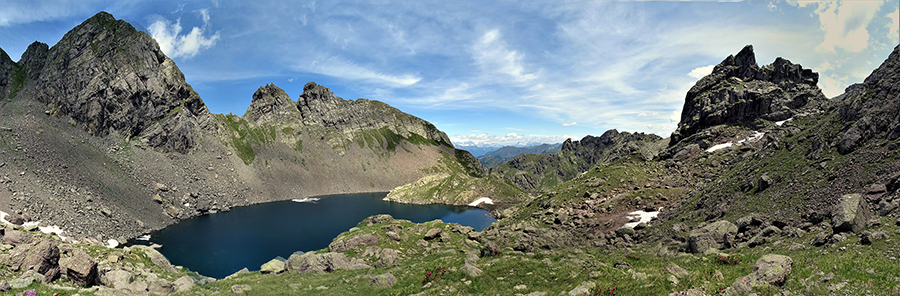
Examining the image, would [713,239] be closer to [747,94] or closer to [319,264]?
[319,264]

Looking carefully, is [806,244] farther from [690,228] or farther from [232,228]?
[232,228]

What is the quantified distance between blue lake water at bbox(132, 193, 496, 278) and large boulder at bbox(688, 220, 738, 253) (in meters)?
68.9

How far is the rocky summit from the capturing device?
17.9 metres

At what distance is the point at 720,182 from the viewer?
126 ft

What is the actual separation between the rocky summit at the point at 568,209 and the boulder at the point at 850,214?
0.11m

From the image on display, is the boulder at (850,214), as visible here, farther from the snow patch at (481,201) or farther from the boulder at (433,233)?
the snow patch at (481,201)

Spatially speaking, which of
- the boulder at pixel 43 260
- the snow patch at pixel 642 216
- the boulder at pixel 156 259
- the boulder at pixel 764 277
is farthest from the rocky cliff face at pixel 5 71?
the boulder at pixel 764 277

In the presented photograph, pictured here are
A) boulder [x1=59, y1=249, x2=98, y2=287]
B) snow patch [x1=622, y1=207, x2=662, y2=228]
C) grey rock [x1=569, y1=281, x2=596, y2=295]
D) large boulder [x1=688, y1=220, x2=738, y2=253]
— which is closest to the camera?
grey rock [x1=569, y1=281, x2=596, y2=295]

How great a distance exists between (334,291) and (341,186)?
179m

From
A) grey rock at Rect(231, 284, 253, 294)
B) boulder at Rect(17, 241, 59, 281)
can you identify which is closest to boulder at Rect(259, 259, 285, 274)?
grey rock at Rect(231, 284, 253, 294)

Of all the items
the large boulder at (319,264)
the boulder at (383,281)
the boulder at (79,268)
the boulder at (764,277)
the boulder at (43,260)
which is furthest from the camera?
the large boulder at (319,264)

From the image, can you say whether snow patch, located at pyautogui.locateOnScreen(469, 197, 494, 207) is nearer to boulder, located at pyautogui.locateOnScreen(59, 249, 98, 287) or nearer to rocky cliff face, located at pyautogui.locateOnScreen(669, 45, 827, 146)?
rocky cliff face, located at pyautogui.locateOnScreen(669, 45, 827, 146)

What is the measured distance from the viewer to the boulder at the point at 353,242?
131 feet

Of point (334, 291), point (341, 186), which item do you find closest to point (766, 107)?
point (334, 291)
